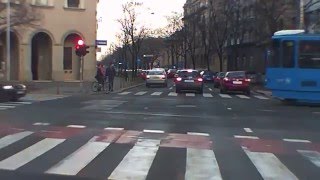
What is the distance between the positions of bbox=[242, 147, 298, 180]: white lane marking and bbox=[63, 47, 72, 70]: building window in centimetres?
3795

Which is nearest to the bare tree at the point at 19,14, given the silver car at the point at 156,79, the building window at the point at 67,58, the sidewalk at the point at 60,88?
the sidewalk at the point at 60,88

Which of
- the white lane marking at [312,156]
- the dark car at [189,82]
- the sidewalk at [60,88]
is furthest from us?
the dark car at [189,82]

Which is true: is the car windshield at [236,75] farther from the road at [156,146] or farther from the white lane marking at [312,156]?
the white lane marking at [312,156]

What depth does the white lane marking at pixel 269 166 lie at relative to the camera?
8281 mm

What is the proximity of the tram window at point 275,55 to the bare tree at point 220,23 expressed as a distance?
37456 mm

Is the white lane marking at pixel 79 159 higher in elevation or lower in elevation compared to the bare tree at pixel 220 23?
lower

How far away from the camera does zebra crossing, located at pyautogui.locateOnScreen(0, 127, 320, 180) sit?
844 centimetres

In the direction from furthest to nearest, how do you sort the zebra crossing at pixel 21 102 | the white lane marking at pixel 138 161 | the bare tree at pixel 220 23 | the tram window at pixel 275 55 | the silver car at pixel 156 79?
the bare tree at pixel 220 23 < the silver car at pixel 156 79 < the tram window at pixel 275 55 < the zebra crossing at pixel 21 102 < the white lane marking at pixel 138 161

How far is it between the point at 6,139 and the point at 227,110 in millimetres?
11220

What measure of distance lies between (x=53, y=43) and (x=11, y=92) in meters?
22.7

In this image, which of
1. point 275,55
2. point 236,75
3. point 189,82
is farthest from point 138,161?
point 236,75

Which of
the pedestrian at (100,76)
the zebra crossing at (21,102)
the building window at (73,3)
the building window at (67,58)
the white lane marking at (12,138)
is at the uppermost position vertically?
the building window at (73,3)

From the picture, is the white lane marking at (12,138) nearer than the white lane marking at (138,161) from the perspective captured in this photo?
No

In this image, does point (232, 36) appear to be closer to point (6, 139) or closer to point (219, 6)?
point (219, 6)
